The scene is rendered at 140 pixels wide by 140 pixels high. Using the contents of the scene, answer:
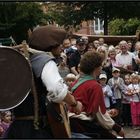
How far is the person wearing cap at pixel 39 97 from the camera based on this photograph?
434 centimetres

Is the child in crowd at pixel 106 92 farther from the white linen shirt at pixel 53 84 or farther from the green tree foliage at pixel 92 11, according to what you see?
the green tree foliage at pixel 92 11

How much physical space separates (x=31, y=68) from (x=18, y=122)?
1.60 feet

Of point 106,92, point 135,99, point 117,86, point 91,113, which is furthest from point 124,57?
point 91,113

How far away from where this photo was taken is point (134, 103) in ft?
36.7

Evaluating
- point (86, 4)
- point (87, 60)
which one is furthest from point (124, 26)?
point (87, 60)

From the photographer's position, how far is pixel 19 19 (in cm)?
2627

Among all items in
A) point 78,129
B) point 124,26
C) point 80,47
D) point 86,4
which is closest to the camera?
point 78,129

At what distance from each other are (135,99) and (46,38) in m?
6.92

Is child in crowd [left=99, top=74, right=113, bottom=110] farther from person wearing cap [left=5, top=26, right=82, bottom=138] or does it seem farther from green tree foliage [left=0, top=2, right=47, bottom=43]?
green tree foliage [left=0, top=2, right=47, bottom=43]

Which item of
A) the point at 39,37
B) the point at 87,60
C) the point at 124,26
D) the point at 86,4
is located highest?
the point at 39,37

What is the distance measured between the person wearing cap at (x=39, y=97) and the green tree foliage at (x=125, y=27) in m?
31.0

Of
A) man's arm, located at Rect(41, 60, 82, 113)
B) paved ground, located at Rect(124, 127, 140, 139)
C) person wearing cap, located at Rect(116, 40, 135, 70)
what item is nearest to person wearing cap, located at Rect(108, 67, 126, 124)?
paved ground, located at Rect(124, 127, 140, 139)

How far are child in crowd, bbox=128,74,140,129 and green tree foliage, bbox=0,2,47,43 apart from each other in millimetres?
14906

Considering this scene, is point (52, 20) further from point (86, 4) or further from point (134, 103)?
point (134, 103)
